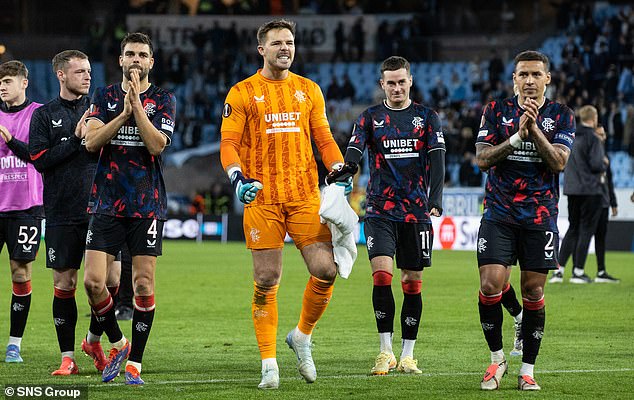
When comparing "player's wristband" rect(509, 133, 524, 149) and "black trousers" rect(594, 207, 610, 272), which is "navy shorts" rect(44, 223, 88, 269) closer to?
"player's wristband" rect(509, 133, 524, 149)

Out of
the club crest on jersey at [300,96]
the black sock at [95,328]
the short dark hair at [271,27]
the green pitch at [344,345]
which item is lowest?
the green pitch at [344,345]

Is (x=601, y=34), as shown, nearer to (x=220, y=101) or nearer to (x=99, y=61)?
(x=220, y=101)

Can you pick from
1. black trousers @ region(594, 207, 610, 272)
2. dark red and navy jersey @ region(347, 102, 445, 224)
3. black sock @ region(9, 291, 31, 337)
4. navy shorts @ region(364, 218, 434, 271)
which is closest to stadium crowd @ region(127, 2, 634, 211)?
black trousers @ region(594, 207, 610, 272)

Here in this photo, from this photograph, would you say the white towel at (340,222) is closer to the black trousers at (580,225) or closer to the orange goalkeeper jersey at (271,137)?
the orange goalkeeper jersey at (271,137)

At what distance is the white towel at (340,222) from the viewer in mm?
7484

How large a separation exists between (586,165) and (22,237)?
9.53m

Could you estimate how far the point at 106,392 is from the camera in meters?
7.30

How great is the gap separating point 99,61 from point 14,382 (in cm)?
3053

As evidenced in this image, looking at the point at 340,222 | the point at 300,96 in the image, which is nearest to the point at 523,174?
the point at 340,222

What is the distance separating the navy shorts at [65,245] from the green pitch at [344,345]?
806mm

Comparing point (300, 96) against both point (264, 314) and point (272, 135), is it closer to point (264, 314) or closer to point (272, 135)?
point (272, 135)

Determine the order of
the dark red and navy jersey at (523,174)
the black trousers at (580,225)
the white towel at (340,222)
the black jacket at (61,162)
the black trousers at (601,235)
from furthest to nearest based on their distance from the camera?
1. the black trousers at (601,235)
2. the black trousers at (580,225)
3. the black jacket at (61,162)
4. the dark red and navy jersey at (523,174)
5. the white towel at (340,222)

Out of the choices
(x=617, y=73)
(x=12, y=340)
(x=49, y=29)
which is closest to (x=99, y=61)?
(x=49, y=29)

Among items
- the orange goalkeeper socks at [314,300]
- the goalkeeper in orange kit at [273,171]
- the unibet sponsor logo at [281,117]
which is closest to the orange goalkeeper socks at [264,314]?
the goalkeeper in orange kit at [273,171]
